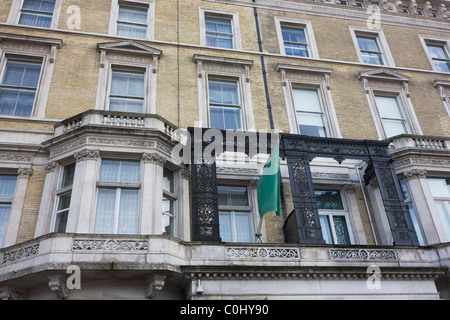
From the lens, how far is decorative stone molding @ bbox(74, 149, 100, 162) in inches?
459

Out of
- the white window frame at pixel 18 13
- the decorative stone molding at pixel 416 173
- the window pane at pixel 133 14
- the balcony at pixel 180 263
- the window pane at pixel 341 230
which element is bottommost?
the balcony at pixel 180 263

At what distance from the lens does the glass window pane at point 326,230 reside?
13.2 metres

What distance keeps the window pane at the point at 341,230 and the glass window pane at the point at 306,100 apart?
463cm

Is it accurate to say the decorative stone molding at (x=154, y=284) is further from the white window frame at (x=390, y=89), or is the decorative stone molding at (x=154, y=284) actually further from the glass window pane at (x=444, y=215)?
the white window frame at (x=390, y=89)

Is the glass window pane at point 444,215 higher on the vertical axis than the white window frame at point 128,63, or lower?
lower

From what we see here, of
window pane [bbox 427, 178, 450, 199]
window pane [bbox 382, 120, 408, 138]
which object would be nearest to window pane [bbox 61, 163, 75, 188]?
window pane [bbox 382, 120, 408, 138]

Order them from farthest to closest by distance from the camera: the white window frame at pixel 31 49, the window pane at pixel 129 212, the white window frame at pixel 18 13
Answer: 1. the white window frame at pixel 18 13
2. the white window frame at pixel 31 49
3. the window pane at pixel 129 212

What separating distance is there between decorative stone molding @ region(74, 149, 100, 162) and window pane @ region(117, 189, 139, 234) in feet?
4.18

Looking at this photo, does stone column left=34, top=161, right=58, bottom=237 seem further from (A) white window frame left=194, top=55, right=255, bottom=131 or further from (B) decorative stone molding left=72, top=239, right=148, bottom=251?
(A) white window frame left=194, top=55, right=255, bottom=131

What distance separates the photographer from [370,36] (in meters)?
19.3

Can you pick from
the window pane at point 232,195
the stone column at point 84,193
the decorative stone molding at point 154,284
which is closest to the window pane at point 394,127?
the window pane at point 232,195

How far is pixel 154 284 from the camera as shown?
9.82 m
